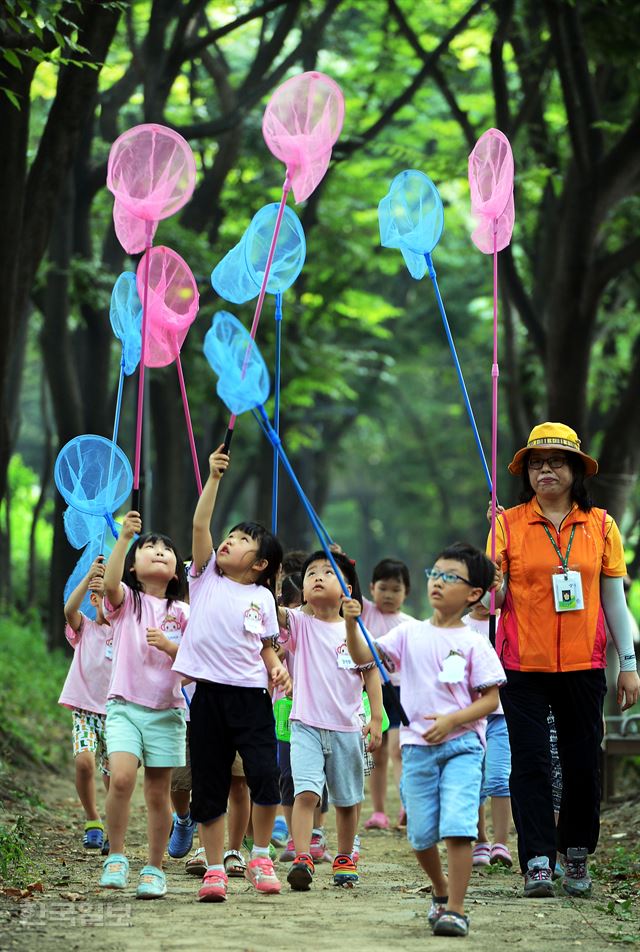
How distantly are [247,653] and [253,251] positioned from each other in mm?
2255

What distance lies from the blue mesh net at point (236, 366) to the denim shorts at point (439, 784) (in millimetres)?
1591

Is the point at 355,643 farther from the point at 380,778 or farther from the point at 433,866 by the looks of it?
the point at 380,778

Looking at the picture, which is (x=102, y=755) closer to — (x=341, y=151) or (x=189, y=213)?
(x=341, y=151)

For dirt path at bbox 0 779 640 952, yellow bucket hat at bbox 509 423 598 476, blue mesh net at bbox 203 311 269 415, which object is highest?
blue mesh net at bbox 203 311 269 415

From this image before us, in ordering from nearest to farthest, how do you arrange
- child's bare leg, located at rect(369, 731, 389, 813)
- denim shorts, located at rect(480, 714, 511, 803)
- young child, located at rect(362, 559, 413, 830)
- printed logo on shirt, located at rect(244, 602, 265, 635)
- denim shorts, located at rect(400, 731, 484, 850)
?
1. denim shorts, located at rect(400, 731, 484, 850)
2. printed logo on shirt, located at rect(244, 602, 265, 635)
3. denim shorts, located at rect(480, 714, 511, 803)
4. young child, located at rect(362, 559, 413, 830)
5. child's bare leg, located at rect(369, 731, 389, 813)

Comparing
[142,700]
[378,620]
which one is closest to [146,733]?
[142,700]

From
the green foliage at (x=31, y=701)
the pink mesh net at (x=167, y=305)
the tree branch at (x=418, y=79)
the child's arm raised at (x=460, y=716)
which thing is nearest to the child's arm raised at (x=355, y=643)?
the child's arm raised at (x=460, y=716)

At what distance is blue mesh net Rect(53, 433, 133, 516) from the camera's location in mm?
7500

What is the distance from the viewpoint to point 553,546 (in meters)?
7.03

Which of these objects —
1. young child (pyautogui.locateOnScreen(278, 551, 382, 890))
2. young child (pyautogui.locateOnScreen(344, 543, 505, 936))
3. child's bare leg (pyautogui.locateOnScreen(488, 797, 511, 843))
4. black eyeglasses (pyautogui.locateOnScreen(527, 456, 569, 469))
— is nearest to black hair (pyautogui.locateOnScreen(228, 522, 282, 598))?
young child (pyautogui.locateOnScreen(278, 551, 382, 890))

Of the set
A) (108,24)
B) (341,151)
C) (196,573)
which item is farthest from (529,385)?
(196,573)

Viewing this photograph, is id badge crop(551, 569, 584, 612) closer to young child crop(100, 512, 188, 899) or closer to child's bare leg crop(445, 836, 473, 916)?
child's bare leg crop(445, 836, 473, 916)

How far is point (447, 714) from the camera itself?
6031 millimetres

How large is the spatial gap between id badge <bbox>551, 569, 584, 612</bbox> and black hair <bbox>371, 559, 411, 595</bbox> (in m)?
3.38
